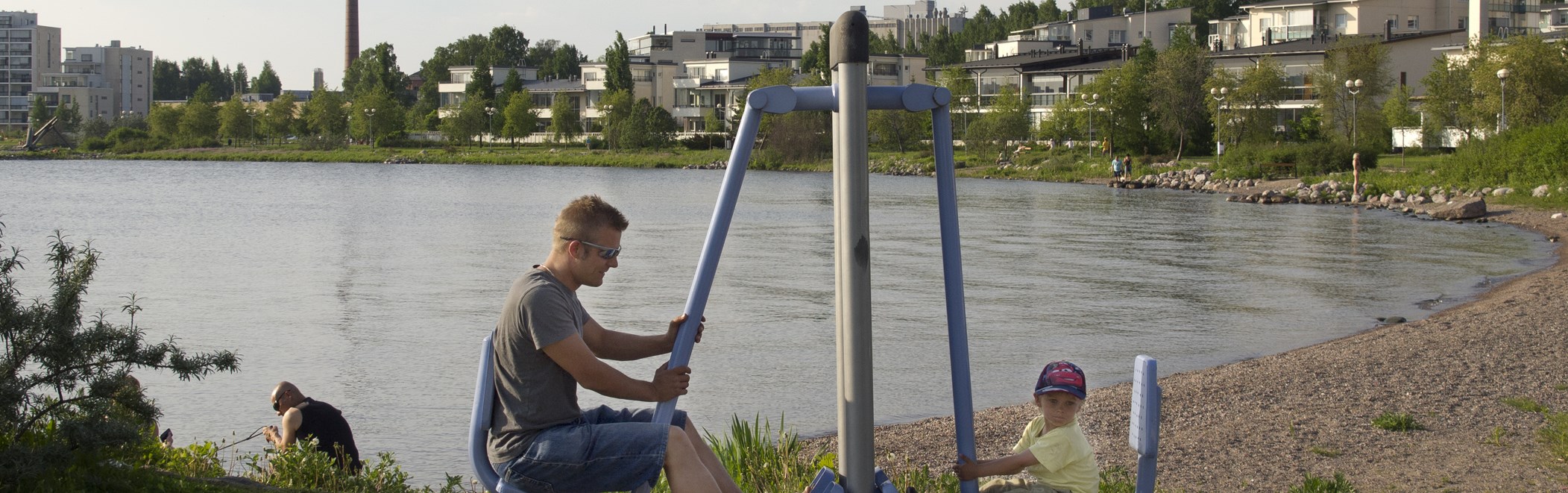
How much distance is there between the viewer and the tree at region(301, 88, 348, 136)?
118 metres

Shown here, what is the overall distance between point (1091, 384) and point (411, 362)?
262 inches

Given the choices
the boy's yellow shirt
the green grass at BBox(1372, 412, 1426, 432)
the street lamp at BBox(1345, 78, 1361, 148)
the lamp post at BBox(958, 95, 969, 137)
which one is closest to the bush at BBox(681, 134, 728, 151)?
the lamp post at BBox(958, 95, 969, 137)

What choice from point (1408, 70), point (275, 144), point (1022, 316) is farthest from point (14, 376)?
point (275, 144)

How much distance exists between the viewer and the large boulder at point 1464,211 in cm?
3284

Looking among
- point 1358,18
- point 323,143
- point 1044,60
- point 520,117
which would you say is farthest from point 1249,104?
point 323,143

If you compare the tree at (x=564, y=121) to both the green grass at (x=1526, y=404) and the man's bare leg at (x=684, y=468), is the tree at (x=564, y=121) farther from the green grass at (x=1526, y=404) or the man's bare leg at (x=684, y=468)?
the man's bare leg at (x=684, y=468)

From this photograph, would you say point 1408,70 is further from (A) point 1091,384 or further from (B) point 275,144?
(B) point 275,144

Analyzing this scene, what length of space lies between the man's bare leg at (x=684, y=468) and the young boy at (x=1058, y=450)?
0.94 metres

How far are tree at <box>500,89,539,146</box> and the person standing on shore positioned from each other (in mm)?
106260

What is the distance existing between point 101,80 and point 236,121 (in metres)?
64.0

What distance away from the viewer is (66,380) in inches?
207

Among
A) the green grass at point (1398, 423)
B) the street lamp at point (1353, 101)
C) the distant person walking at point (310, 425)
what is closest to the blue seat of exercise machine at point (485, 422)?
the distant person walking at point (310, 425)

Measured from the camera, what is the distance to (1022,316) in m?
17.9

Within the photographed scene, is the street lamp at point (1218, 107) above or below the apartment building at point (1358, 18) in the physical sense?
below
